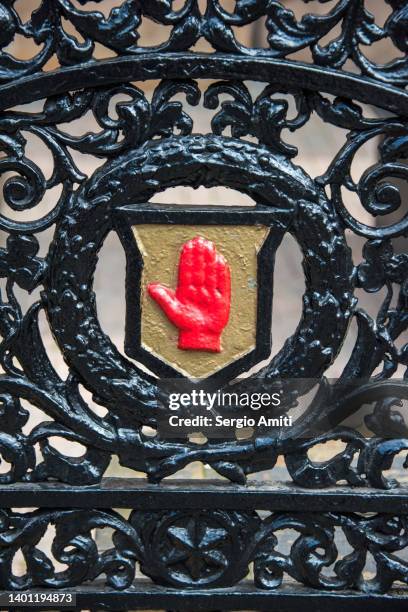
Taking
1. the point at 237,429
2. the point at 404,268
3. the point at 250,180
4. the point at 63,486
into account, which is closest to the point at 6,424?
the point at 63,486

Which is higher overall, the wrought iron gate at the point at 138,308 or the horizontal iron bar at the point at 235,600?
the wrought iron gate at the point at 138,308

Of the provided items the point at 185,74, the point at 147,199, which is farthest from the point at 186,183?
the point at 185,74

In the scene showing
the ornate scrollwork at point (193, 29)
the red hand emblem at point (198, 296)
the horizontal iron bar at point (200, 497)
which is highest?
the ornate scrollwork at point (193, 29)

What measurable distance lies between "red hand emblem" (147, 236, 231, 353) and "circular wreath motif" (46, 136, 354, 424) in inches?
4.4

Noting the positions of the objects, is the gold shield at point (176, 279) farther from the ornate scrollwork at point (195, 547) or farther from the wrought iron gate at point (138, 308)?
the ornate scrollwork at point (195, 547)

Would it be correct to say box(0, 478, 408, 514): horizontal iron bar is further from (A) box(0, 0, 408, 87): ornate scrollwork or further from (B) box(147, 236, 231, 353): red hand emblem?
(A) box(0, 0, 408, 87): ornate scrollwork

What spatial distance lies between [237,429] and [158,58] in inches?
24.0

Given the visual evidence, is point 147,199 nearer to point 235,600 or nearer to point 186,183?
point 186,183

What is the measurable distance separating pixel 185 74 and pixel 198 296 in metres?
0.34

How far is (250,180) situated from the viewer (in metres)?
1.34

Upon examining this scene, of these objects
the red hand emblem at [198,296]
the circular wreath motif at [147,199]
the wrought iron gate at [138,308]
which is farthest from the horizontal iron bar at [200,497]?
the red hand emblem at [198,296]

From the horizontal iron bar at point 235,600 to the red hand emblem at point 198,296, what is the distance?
44cm

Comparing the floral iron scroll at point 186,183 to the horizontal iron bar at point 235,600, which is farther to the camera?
the horizontal iron bar at point 235,600

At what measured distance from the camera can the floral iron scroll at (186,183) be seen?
1300mm
